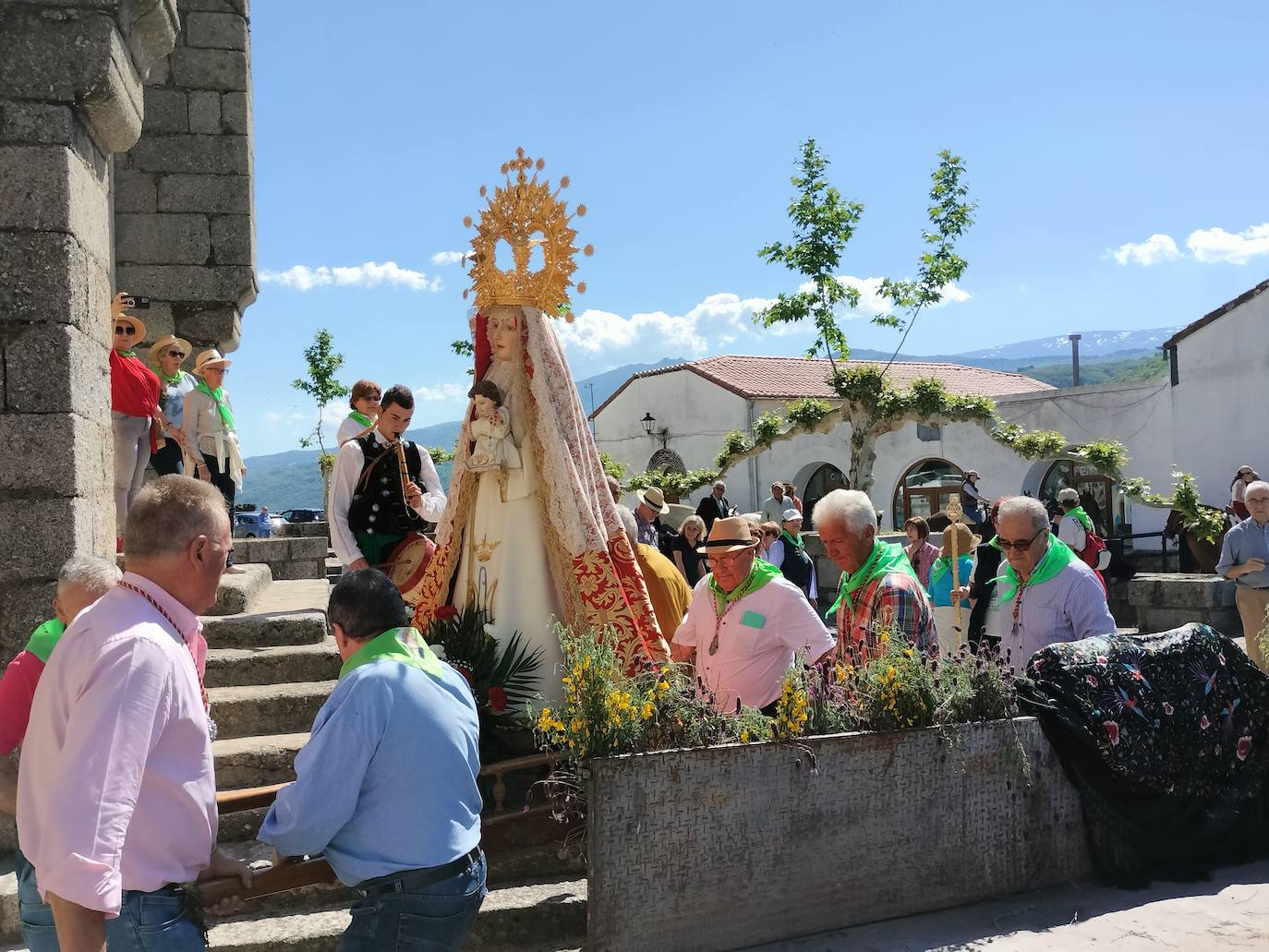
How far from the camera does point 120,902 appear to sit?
7.34 ft

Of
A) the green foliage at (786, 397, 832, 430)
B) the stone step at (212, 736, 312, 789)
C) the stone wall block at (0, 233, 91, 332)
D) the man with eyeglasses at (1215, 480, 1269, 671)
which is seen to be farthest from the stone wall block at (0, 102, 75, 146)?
the green foliage at (786, 397, 832, 430)

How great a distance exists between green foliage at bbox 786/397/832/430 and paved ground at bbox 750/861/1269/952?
18406 mm

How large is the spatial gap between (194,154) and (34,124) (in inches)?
202

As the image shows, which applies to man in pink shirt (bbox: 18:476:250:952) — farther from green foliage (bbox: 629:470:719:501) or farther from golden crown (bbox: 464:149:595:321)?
green foliage (bbox: 629:470:719:501)

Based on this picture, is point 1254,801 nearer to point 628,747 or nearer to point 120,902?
point 628,747

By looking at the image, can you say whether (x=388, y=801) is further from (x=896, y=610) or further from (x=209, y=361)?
(x=209, y=361)

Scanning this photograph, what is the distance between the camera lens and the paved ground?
4219mm

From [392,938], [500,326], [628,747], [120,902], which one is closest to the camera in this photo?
[120,902]

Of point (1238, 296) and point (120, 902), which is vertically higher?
point (1238, 296)

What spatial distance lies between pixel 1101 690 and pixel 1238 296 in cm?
2140

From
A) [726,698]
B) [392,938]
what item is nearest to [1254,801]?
[726,698]

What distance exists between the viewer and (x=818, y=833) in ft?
14.2

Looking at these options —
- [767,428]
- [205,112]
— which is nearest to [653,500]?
[205,112]

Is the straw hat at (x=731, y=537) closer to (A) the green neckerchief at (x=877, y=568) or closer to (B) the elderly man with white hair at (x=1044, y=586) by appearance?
(A) the green neckerchief at (x=877, y=568)
